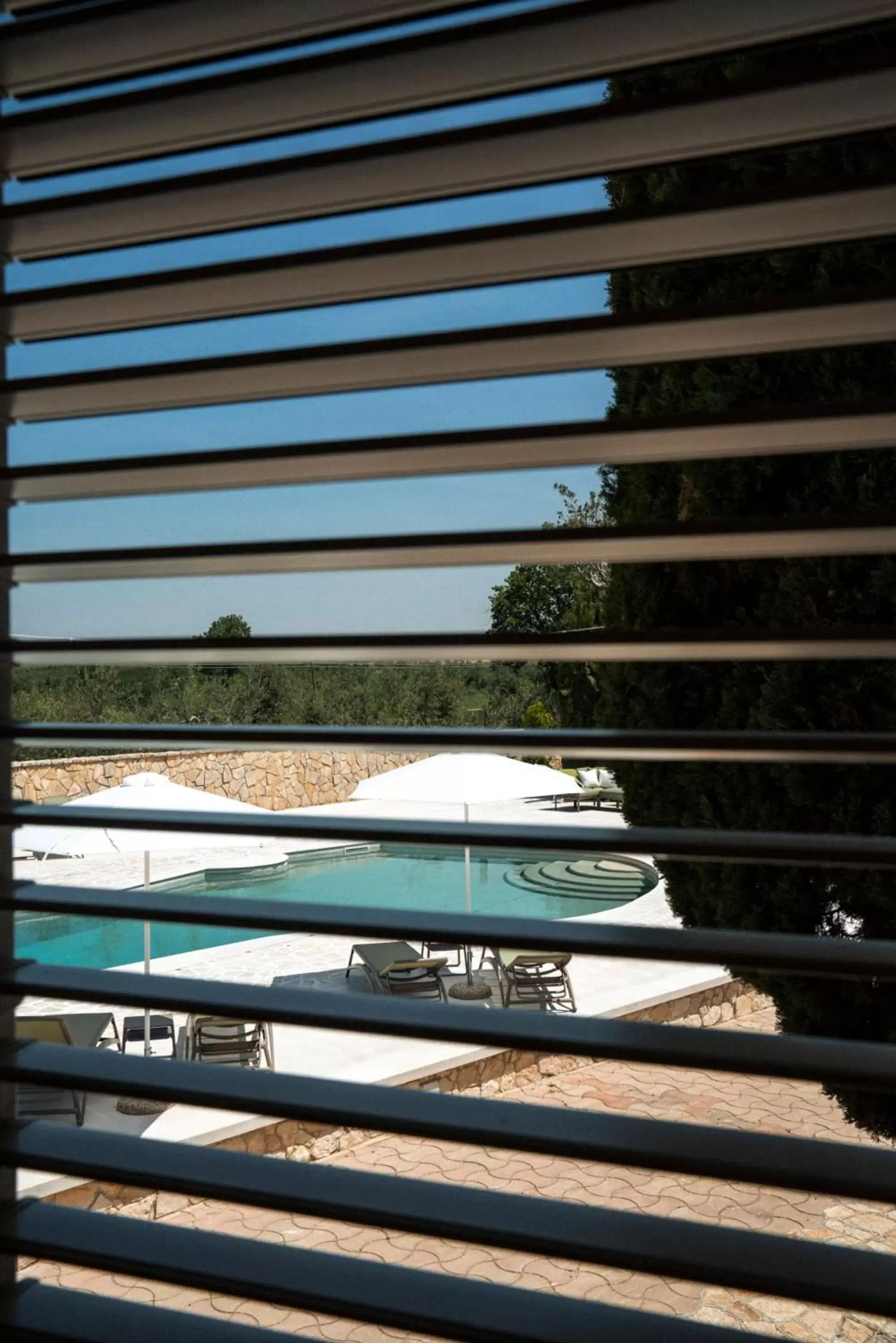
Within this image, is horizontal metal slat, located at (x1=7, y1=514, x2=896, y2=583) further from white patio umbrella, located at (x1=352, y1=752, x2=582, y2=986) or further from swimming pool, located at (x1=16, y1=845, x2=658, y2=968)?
swimming pool, located at (x1=16, y1=845, x2=658, y2=968)

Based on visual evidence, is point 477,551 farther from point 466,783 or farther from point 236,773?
point 236,773

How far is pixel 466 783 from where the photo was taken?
10.3 metres

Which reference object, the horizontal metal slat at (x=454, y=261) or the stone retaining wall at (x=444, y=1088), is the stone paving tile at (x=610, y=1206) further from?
the horizontal metal slat at (x=454, y=261)

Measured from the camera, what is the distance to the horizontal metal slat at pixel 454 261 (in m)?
0.85

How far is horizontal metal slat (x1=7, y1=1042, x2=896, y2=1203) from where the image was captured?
2.70 ft

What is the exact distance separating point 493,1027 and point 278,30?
931 millimetres

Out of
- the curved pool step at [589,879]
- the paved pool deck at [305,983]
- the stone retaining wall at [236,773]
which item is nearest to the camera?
the paved pool deck at [305,983]

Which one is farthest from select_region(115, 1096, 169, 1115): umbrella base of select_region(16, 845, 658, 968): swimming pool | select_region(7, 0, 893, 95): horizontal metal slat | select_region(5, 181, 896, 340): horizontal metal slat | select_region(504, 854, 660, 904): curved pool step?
select_region(504, 854, 660, 904): curved pool step

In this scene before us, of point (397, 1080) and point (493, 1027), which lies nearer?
point (493, 1027)

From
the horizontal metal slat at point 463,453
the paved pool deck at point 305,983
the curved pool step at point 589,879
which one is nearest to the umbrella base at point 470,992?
the paved pool deck at point 305,983

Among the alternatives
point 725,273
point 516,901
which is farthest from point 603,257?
point 516,901

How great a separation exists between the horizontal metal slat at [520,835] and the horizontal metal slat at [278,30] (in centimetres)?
63

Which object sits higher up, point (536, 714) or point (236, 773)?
point (536, 714)

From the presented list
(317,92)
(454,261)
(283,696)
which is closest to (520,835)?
(454,261)
